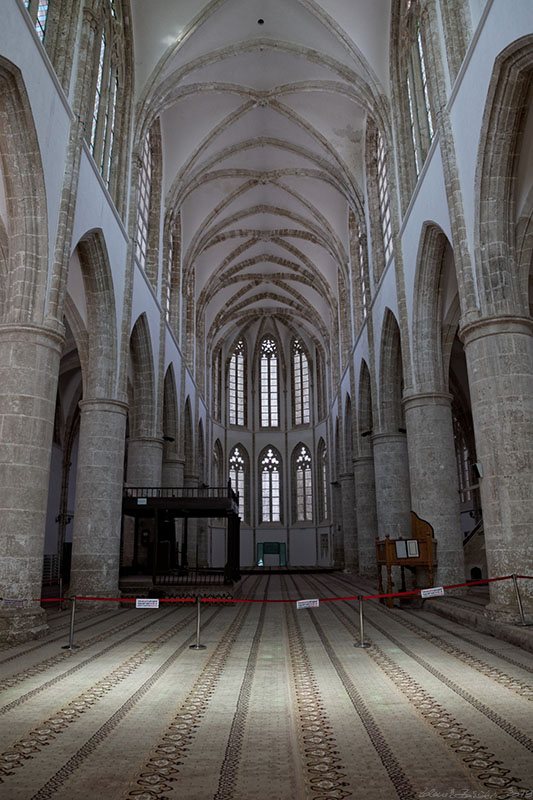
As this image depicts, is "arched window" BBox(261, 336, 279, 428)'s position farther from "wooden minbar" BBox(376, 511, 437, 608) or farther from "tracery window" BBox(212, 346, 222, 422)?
"wooden minbar" BBox(376, 511, 437, 608)

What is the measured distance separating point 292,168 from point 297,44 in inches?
226

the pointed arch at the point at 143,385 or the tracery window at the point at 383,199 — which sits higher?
the tracery window at the point at 383,199

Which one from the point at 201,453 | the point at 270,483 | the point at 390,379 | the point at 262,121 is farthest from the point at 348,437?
the point at 262,121

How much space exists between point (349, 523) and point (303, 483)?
12721 mm

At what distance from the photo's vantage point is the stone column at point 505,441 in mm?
8641

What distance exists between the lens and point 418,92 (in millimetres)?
14516

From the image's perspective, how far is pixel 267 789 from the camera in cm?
337

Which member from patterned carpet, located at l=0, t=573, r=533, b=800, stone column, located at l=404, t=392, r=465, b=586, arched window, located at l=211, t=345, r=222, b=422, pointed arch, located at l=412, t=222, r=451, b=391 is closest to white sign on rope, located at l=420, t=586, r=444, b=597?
patterned carpet, located at l=0, t=573, r=533, b=800

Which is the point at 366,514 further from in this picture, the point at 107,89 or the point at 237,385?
the point at 237,385

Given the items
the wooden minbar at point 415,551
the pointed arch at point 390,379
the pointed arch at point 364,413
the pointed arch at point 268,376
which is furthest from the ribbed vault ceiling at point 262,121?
the wooden minbar at point 415,551

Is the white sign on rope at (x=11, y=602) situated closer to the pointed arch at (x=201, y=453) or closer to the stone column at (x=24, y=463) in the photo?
the stone column at (x=24, y=463)

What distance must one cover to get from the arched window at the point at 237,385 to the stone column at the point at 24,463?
96.5 feet

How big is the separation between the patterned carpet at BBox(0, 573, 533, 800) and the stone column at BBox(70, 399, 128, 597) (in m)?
4.20

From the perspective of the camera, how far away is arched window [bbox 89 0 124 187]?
1370cm
